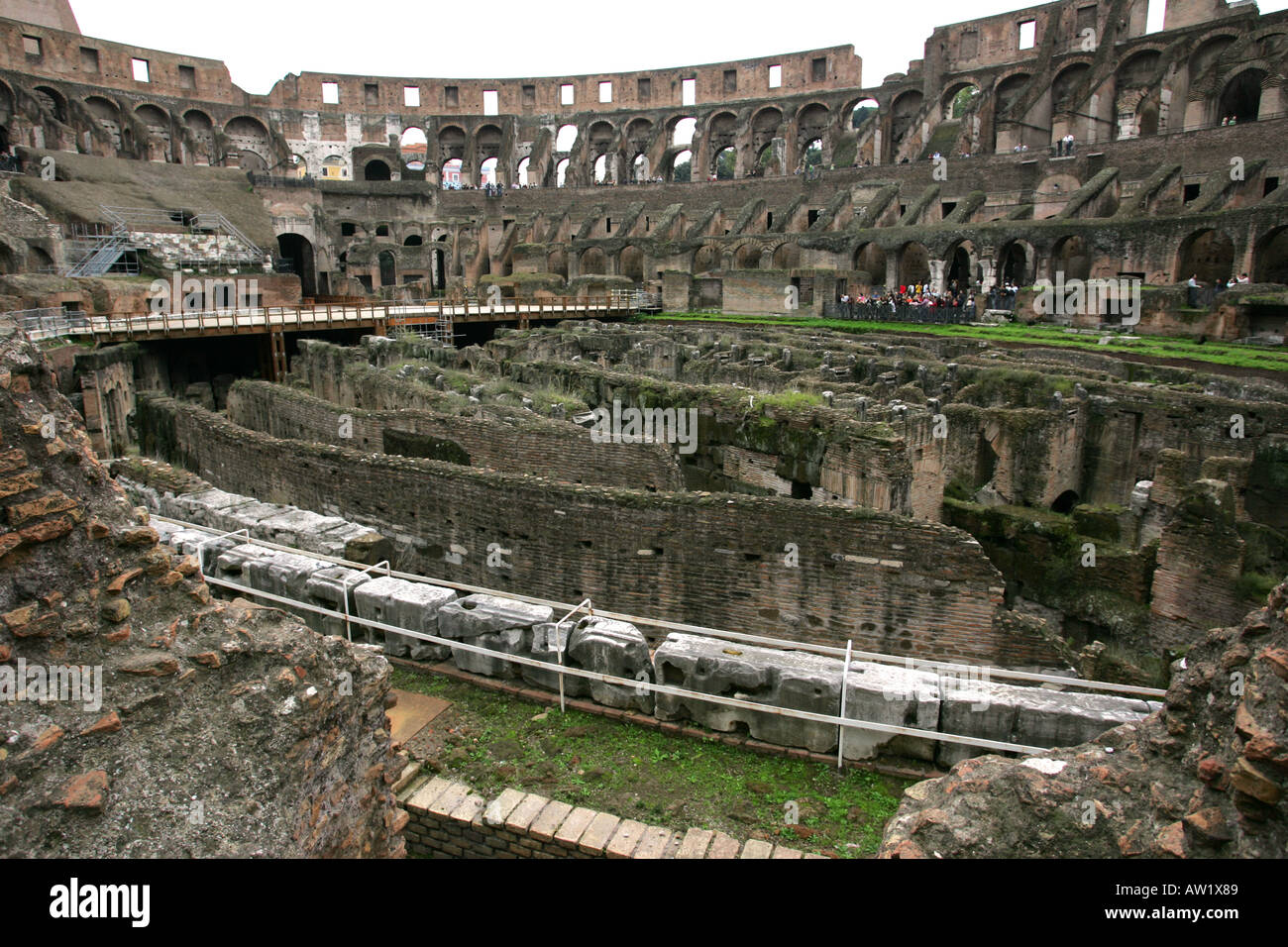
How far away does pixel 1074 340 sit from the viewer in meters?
21.0

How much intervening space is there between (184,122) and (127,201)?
15.0 m

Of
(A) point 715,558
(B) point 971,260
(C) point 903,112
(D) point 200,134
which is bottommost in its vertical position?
(A) point 715,558

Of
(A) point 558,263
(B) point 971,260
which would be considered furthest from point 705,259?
(B) point 971,260

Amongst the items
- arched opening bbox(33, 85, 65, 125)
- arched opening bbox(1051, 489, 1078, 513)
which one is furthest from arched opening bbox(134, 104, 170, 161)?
arched opening bbox(1051, 489, 1078, 513)

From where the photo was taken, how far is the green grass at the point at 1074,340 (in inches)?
701

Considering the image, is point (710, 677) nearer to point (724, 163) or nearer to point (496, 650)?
point (496, 650)

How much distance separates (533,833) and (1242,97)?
44329 mm

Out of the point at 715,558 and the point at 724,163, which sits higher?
the point at 724,163

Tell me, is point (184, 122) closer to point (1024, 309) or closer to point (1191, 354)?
point (1024, 309)

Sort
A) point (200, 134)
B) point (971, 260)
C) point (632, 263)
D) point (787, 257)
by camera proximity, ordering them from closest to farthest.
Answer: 1. point (971, 260)
2. point (787, 257)
3. point (632, 263)
4. point (200, 134)

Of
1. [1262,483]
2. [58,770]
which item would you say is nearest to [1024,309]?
[1262,483]

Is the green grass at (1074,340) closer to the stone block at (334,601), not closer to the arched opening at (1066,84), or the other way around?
the stone block at (334,601)

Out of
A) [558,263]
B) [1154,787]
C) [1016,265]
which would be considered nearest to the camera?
[1154,787]

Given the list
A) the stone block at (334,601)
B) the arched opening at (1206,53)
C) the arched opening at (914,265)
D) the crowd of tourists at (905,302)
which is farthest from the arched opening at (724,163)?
the stone block at (334,601)
